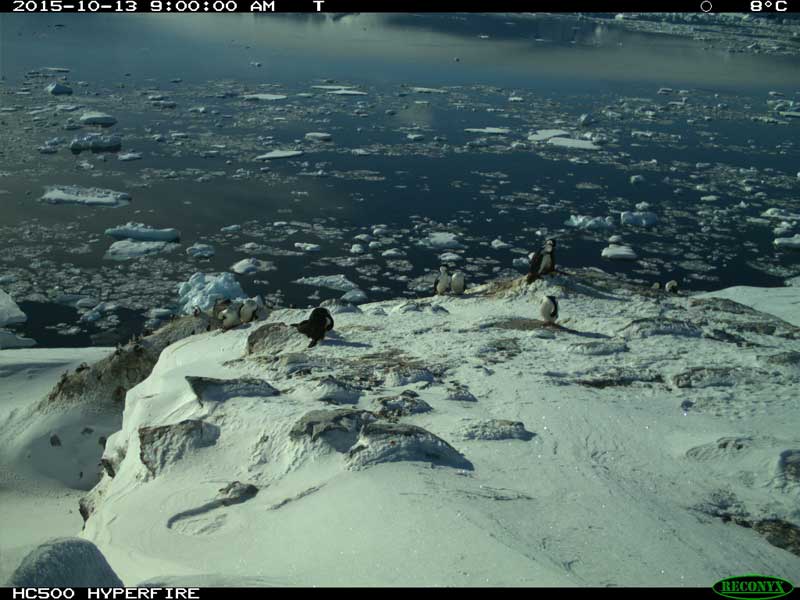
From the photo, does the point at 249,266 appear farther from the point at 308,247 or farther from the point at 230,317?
the point at 230,317

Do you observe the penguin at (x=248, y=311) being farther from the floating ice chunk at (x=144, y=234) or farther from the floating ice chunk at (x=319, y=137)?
the floating ice chunk at (x=319, y=137)

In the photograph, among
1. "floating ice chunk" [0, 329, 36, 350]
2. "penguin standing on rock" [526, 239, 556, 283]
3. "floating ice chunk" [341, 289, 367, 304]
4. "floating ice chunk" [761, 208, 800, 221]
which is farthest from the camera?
"floating ice chunk" [761, 208, 800, 221]

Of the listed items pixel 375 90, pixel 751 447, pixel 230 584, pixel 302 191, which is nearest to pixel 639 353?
pixel 751 447

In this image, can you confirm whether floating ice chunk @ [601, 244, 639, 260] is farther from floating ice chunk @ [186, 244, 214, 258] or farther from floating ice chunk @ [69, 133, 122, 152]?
floating ice chunk @ [69, 133, 122, 152]

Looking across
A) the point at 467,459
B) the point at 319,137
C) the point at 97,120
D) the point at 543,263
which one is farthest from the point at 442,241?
the point at 97,120

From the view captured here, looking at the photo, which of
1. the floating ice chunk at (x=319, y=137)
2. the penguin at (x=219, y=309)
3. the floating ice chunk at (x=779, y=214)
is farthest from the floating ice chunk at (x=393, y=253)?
the floating ice chunk at (x=779, y=214)

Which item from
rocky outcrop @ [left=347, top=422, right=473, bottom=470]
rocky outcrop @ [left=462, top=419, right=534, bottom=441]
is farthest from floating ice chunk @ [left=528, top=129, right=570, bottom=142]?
rocky outcrop @ [left=347, top=422, right=473, bottom=470]
